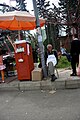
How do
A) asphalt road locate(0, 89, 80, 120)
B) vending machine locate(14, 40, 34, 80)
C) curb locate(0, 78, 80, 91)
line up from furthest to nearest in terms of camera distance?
vending machine locate(14, 40, 34, 80)
curb locate(0, 78, 80, 91)
asphalt road locate(0, 89, 80, 120)

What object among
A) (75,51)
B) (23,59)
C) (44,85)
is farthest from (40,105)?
(75,51)

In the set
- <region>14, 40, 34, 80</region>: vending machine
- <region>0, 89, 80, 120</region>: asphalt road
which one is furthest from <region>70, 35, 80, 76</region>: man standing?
<region>0, 89, 80, 120</region>: asphalt road

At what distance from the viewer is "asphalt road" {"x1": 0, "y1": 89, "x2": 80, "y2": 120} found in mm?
6840

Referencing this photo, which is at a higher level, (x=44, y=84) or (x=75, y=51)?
(x=75, y=51)

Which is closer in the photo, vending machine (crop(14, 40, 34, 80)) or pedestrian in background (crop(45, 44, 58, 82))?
pedestrian in background (crop(45, 44, 58, 82))

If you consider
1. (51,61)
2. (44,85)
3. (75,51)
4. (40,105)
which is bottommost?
(44,85)

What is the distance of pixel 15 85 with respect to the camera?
10.4m

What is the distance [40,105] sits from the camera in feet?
25.9

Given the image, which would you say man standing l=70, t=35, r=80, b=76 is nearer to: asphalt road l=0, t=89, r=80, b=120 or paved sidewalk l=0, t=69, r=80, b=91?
paved sidewalk l=0, t=69, r=80, b=91

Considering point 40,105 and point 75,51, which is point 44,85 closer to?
point 75,51

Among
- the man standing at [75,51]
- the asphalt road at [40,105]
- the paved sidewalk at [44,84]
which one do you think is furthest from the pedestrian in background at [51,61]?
the asphalt road at [40,105]

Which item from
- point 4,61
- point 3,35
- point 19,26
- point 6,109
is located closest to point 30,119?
point 6,109

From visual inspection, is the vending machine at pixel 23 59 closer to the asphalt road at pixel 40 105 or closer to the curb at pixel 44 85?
the curb at pixel 44 85

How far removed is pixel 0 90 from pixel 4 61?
1934 millimetres
